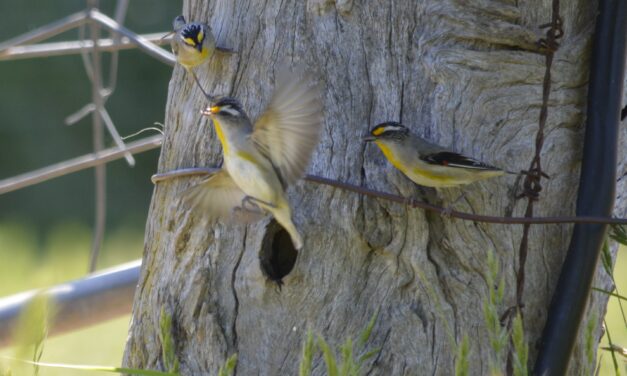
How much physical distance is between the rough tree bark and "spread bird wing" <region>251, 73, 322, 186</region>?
0.10m

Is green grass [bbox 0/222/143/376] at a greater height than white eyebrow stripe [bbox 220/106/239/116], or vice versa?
white eyebrow stripe [bbox 220/106/239/116]

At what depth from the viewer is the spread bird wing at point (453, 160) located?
2.55m

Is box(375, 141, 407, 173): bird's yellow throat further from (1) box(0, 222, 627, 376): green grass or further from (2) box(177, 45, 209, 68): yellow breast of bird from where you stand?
(1) box(0, 222, 627, 376): green grass

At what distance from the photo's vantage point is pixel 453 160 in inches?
101

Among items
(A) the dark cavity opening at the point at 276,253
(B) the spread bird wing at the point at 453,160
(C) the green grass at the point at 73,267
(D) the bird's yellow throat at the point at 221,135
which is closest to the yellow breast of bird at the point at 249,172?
(D) the bird's yellow throat at the point at 221,135

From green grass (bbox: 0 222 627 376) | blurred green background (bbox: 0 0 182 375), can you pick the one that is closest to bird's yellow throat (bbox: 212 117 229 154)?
green grass (bbox: 0 222 627 376)

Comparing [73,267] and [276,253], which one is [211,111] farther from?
[73,267]

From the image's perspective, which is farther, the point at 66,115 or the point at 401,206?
the point at 66,115

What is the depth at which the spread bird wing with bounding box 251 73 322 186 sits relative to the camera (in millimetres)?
2441

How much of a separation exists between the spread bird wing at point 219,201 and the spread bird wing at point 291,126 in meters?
0.15

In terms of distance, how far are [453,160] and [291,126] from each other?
0.42 m

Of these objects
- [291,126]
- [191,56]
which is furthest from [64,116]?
[291,126]

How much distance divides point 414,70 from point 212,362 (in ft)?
3.07

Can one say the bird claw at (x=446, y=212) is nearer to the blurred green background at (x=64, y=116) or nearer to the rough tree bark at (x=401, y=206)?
the rough tree bark at (x=401, y=206)
